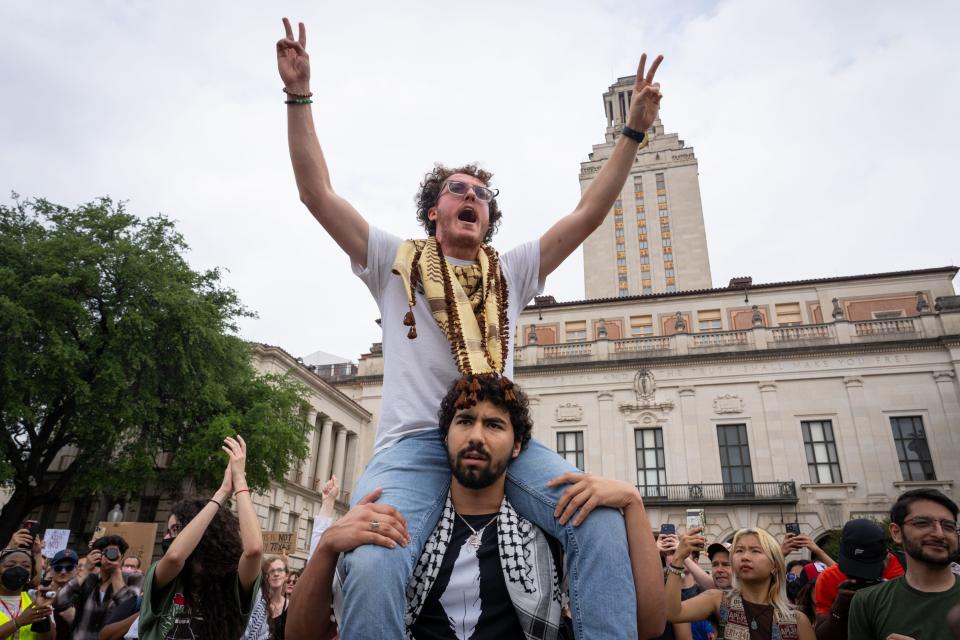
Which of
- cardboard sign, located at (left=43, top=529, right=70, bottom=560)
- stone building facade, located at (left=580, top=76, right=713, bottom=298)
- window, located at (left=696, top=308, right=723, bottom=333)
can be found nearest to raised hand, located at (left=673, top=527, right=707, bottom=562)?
cardboard sign, located at (left=43, top=529, right=70, bottom=560)

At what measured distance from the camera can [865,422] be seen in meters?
30.2

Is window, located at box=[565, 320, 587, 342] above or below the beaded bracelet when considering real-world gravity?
above

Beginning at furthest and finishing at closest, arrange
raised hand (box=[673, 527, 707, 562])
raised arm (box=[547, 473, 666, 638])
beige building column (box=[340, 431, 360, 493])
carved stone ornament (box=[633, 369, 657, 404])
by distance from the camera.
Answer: beige building column (box=[340, 431, 360, 493]), carved stone ornament (box=[633, 369, 657, 404]), raised hand (box=[673, 527, 707, 562]), raised arm (box=[547, 473, 666, 638])

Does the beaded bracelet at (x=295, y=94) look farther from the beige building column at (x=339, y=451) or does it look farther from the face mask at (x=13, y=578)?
the beige building column at (x=339, y=451)

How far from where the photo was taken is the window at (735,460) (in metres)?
30.3

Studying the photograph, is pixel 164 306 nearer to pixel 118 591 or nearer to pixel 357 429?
pixel 118 591

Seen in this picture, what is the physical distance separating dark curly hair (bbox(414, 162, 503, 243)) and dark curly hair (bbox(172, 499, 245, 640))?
234cm

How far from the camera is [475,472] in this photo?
8.01 ft

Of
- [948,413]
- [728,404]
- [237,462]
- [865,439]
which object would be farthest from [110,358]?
[948,413]

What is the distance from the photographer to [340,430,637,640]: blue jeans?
2.06 m

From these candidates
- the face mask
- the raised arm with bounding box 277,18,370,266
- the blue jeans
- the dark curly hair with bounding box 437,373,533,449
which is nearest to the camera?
the blue jeans

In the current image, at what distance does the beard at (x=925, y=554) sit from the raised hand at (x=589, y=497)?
98.9 inches

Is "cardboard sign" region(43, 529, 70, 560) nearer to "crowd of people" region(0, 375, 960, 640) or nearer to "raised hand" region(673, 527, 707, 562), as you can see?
"crowd of people" region(0, 375, 960, 640)

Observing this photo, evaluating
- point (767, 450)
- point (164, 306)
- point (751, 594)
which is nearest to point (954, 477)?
point (767, 450)
